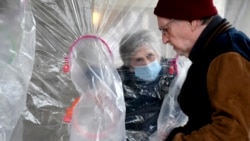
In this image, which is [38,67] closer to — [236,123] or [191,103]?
[191,103]

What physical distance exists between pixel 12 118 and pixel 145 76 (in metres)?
0.53

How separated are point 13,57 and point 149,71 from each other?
54 cm

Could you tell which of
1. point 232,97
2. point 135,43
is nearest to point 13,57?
point 135,43

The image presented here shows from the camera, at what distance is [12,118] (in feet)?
2.90

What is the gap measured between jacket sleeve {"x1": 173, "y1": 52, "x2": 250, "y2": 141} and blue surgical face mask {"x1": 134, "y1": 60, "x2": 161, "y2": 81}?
1.71 ft

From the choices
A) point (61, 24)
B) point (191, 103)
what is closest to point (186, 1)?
point (191, 103)

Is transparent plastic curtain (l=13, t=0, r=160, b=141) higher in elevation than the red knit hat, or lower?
lower

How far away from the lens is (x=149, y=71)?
3.90 ft

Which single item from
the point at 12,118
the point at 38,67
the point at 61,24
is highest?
the point at 61,24

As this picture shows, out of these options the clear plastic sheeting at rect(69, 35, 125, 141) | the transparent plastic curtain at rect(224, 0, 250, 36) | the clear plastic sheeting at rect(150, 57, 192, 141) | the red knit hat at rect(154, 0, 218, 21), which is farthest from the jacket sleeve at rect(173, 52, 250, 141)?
the transparent plastic curtain at rect(224, 0, 250, 36)

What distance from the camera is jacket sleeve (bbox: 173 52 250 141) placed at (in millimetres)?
651

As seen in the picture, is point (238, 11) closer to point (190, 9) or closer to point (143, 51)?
point (143, 51)

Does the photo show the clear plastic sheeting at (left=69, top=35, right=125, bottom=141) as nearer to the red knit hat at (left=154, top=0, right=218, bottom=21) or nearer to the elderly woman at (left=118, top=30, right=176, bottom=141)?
the elderly woman at (left=118, top=30, right=176, bottom=141)

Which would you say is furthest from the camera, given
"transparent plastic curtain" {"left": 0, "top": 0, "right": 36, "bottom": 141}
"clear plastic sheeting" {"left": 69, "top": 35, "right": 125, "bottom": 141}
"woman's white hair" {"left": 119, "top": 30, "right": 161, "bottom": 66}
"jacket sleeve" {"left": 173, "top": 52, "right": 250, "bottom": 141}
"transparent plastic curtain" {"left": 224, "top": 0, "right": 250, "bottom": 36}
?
"transparent plastic curtain" {"left": 224, "top": 0, "right": 250, "bottom": 36}
